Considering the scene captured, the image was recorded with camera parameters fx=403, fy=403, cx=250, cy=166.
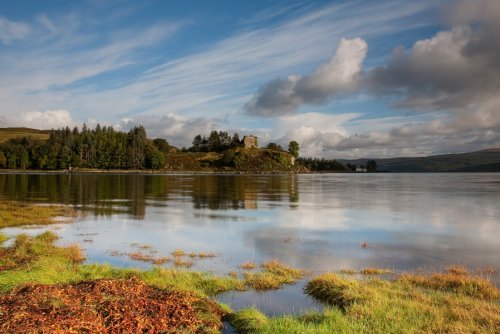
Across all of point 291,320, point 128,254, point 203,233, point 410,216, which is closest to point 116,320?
point 291,320

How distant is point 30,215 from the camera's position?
37156 mm

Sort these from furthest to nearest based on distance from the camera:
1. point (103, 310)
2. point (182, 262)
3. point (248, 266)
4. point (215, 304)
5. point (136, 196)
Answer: point (136, 196)
point (182, 262)
point (248, 266)
point (215, 304)
point (103, 310)

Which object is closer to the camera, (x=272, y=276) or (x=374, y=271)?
(x=272, y=276)

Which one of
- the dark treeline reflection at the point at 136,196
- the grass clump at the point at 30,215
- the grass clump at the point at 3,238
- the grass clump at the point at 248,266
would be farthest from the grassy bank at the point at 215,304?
the dark treeline reflection at the point at 136,196

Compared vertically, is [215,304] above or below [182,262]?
above

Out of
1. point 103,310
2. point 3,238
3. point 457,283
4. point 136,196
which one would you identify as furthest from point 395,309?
point 136,196

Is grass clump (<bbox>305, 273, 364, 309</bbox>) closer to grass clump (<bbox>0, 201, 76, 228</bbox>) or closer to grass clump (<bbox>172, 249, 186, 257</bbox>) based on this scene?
grass clump (<bbox>172, 249, 186, 257</bbox>)

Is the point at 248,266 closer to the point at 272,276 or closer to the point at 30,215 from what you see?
the point at 272,276

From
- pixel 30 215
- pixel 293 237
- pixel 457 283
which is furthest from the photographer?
pixel 30 215

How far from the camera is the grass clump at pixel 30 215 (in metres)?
33.3

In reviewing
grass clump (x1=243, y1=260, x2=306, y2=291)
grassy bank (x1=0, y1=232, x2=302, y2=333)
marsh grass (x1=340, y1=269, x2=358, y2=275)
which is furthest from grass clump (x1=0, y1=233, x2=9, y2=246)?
marsh grass (x1=340, y1=269, x2=358, y2=275)

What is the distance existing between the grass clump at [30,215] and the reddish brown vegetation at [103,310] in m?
23.9

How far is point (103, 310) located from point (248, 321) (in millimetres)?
4071

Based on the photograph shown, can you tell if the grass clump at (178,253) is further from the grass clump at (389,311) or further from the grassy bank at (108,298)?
the grass clump at (389,311)
